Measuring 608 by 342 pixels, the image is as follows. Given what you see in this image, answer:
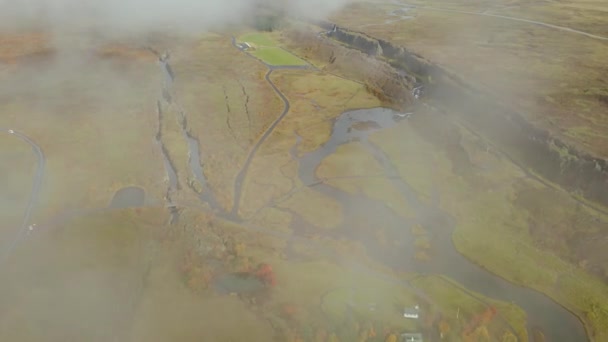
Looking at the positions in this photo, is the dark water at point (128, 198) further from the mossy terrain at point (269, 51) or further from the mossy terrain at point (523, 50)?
the mossy terrain at point (269, 51)

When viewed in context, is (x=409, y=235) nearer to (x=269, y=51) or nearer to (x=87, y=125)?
(x=87, y=125)

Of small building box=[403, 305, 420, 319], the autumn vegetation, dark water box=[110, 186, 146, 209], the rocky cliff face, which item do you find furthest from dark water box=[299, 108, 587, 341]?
the autumn vegetation

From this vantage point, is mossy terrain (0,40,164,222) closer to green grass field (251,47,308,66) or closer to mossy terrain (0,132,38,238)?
mossy terrain (0,132,38,238)

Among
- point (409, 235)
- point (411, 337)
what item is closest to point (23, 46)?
point (409, 235)

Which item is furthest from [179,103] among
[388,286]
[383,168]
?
[388,286]

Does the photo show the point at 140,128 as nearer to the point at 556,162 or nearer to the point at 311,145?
the point at 311,145

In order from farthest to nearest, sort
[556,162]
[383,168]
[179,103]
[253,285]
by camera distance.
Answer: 1. [179,103]
2. [383,168]
3. [556,162]
4. [253,285]
